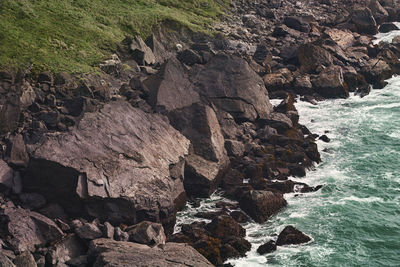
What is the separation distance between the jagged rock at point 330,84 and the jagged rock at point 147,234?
4113cm

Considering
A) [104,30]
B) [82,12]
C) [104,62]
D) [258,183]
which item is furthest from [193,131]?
[82,12]

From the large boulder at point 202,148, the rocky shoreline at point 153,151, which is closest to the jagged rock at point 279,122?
the rocky shoreline at point 153,151

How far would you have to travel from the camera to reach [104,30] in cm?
6725

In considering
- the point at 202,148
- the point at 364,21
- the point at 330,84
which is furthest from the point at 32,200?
the point at 364,21

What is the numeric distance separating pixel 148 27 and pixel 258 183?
35391 mm

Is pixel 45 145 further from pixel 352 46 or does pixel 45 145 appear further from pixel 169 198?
pixel 352 46

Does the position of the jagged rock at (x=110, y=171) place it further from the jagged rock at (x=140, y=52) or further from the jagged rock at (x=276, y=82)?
the jagged rock at (x=276, y=82)

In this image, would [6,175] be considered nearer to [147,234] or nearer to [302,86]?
[147,234]

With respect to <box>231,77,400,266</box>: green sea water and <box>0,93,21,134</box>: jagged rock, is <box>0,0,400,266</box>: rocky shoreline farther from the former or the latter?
<box>231,77,400,266</box>: green sea water

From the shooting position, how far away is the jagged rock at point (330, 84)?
69.9 metres

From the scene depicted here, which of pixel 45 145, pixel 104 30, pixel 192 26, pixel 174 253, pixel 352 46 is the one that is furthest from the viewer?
pixel 352 46

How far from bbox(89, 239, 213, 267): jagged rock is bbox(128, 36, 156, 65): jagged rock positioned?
3274cm

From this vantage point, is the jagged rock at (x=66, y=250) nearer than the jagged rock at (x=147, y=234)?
Yes

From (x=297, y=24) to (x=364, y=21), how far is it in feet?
49.0
